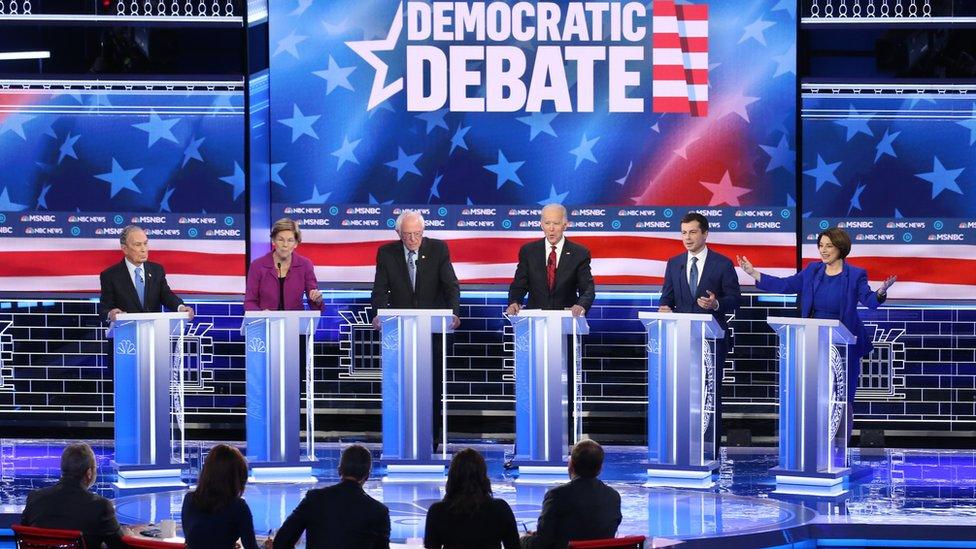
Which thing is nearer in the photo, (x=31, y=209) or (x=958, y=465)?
(x=958, y=465)

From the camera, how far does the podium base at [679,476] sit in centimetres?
866

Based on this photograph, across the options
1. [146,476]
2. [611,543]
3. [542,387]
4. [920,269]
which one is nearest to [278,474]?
[146,476]

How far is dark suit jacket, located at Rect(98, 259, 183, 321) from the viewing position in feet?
29.8

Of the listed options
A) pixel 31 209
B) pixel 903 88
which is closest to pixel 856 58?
A: pixel 903 88

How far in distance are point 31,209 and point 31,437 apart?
158cm

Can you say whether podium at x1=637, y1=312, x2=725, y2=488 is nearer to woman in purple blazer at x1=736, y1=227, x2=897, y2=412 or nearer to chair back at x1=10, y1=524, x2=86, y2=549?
woman in purple blazer at x1=736, y1=227, x2=897, y2=412

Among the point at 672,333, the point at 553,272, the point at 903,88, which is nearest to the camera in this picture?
the point at 672,333

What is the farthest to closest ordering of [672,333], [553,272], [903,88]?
[903,88]
[553,272]
[672,333]

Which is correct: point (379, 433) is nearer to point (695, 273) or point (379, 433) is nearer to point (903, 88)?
point (695, 273)

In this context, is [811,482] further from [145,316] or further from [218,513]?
[218,513]

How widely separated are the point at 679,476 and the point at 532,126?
2.99 m

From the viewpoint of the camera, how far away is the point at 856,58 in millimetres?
11133

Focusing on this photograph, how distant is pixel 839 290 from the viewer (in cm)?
892

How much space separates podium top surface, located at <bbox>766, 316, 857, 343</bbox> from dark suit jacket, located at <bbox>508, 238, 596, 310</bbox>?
1149mm
